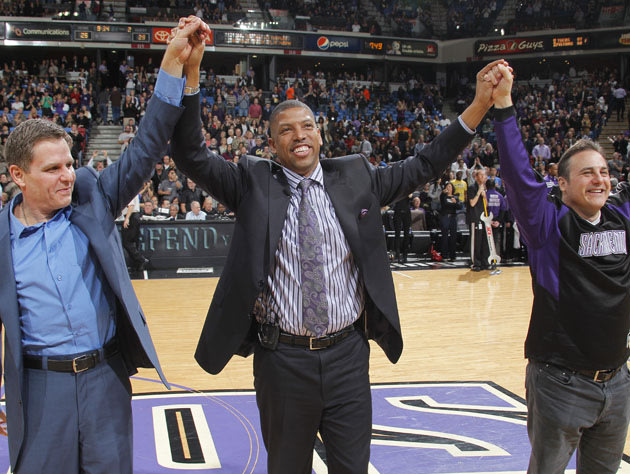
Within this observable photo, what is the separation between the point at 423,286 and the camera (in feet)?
33.3

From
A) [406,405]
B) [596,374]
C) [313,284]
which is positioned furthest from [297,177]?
[406,405]

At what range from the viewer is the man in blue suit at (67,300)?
219cm

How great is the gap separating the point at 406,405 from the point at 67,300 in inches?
124

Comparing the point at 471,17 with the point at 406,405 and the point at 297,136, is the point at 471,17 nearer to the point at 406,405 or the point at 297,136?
the point at 406,405

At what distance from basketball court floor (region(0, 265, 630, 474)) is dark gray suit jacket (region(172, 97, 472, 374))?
59.7 inches

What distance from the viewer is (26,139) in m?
2.25

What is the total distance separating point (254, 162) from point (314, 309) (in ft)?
2.16

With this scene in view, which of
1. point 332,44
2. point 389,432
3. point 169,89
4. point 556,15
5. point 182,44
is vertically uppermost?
point 556,15

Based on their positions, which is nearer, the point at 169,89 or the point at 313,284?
the point at 169,89

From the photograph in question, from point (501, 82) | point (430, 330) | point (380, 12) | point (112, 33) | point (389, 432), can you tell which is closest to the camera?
point (501, 82)

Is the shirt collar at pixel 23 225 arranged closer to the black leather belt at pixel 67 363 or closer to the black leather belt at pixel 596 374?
the black leather belt at pixel 67 363

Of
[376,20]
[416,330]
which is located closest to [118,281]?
[416,330]

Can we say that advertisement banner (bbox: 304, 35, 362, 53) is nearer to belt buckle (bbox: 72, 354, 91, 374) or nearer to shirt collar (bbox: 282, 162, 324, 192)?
shirt collar (bbox: 282, 162, 324, 192)

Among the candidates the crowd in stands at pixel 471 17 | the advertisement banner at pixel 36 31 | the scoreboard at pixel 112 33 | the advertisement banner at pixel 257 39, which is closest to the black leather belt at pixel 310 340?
the scoreboard at pixel 112 33
